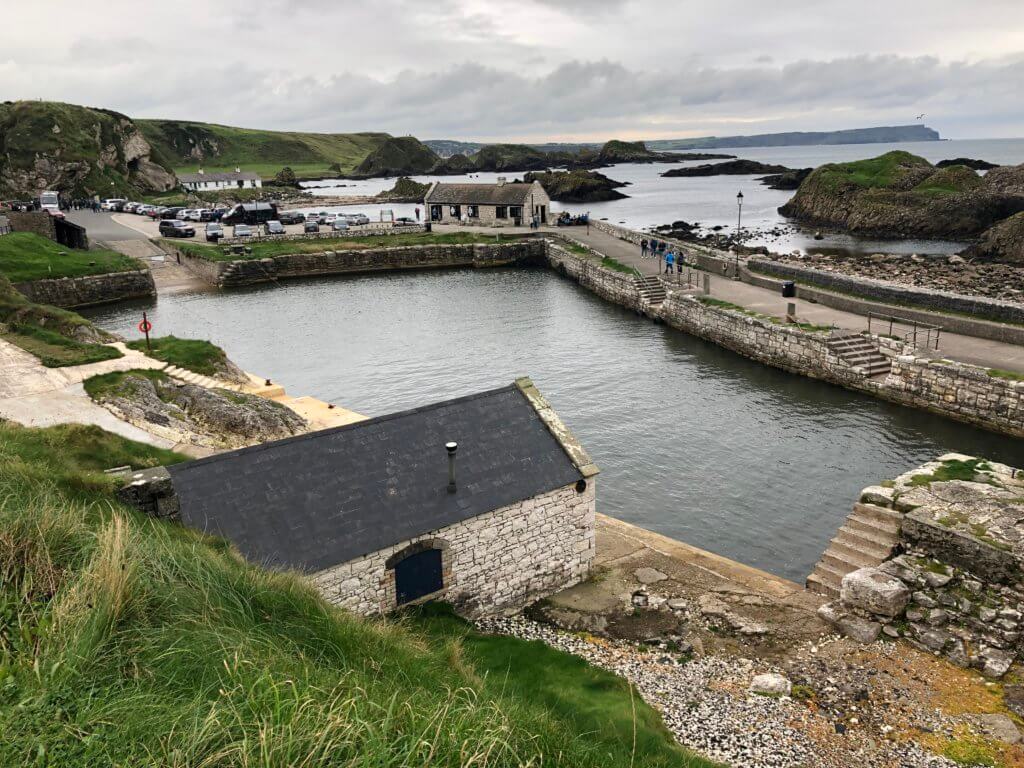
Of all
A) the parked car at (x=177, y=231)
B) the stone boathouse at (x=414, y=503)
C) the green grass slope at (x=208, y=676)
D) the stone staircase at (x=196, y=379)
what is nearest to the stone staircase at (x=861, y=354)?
the stone boathouse at (x=414, y=503)

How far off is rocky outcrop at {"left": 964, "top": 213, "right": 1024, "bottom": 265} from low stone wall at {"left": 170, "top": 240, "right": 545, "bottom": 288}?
34692 mm

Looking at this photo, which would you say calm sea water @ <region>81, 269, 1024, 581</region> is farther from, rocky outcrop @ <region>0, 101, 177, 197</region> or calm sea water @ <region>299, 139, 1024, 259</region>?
rocky outcrop @ <region>0, 101, 177, 197</region>

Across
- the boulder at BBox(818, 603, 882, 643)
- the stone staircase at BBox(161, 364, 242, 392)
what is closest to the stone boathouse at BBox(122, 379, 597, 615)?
the boulder at BBox(818, 603, 882, 643)

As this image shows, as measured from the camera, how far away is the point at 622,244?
58031 mm

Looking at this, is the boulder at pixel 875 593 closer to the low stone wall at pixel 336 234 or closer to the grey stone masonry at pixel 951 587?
the grey stone masonry at pixel 951 587

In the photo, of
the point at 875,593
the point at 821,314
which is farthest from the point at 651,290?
the point at 875,593

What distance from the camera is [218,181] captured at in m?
131

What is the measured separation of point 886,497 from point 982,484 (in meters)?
2.26

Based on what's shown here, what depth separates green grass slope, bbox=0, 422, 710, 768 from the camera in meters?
4.90

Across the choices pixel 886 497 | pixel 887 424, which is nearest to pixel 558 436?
pixel 886 497

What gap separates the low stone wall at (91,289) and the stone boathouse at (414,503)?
4123cm

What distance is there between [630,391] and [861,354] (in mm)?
9259

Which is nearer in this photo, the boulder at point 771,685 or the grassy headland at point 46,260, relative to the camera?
the boulder at point 771,685

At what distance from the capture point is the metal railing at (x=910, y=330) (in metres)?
28.4
